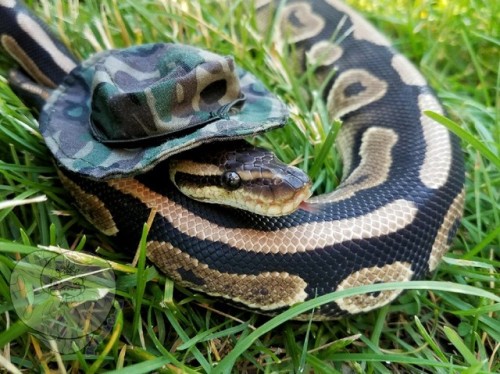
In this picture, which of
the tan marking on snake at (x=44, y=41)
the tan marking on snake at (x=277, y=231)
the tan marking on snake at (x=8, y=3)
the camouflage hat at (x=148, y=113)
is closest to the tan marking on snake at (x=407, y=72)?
the camouflage hat at (x=148, y=113)

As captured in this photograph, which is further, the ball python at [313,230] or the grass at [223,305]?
the ball python at [313,230]

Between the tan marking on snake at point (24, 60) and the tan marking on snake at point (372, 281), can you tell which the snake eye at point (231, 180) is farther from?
the tan marking on snake at point (24, 60)

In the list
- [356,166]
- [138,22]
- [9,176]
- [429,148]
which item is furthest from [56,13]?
[429,148]

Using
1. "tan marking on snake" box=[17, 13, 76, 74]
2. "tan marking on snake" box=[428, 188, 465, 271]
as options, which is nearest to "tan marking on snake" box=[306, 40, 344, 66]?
"tan marking on snake" box=[428, 188, 465, 271]

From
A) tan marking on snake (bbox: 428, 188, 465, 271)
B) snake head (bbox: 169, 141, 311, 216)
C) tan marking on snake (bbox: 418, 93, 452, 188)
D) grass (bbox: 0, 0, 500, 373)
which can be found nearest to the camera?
grass (bbox: 0, 0, 500, 373)

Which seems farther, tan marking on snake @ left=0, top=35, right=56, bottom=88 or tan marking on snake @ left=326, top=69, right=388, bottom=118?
tan marking on snake @ left=326, top=69, right=388, bottom=118

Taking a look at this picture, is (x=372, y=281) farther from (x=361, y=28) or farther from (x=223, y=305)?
(x=361, y=28)

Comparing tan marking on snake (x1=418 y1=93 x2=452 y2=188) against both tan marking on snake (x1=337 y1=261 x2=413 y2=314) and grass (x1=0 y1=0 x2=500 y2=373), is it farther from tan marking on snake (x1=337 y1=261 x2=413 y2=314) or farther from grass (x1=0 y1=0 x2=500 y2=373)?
tan marking on snake (x1=337 y1=261 x2=413 y2=314)
